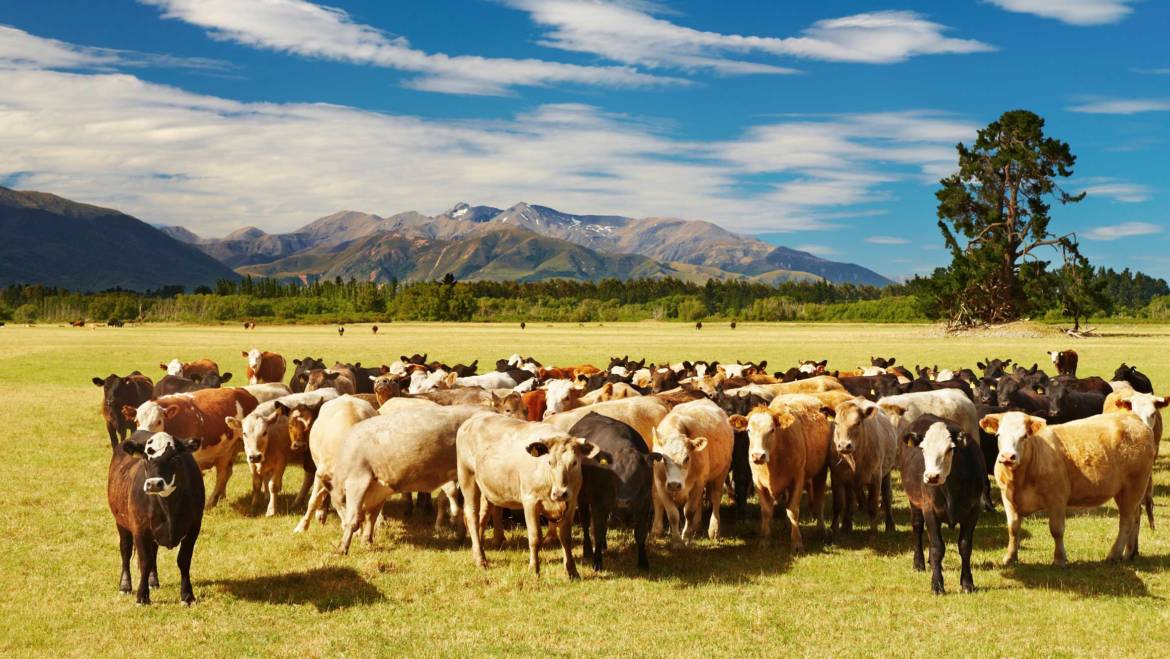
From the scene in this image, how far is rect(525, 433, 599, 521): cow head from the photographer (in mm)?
9797

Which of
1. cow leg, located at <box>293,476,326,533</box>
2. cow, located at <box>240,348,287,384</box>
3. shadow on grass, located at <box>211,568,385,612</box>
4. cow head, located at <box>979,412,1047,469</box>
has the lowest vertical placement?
shadow on grass, located at <box>211,568,385,612</box>

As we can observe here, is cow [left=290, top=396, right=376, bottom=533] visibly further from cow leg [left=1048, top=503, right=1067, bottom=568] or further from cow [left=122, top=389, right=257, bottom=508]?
cow leg [left=1048, top=503, right=1067, bottom=568]

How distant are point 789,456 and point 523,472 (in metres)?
3.80

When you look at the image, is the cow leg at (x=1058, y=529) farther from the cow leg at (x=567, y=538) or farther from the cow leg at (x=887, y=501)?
the cow leg at (x=567, y=538)

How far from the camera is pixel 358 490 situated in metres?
11.3

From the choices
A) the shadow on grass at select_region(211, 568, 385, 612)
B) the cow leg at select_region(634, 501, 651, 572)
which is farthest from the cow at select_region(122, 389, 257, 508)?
the cow leg at select_region(634, 501, 651, 572)

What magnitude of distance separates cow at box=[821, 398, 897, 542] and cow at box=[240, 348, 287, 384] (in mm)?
22452

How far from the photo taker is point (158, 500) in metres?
8.97

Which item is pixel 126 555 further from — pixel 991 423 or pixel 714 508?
pixel 991 423

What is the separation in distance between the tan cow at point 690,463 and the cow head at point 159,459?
5.29 metres

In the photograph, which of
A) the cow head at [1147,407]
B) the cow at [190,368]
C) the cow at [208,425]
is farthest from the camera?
the cow at [190,368]

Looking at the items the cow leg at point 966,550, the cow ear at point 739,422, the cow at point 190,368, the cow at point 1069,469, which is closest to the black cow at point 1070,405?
the cow at point 1069,469

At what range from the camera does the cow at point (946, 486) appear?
945 cm

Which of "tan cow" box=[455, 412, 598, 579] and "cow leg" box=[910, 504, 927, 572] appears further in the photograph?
"cow leg" box=[910, 504, 927, 572]
